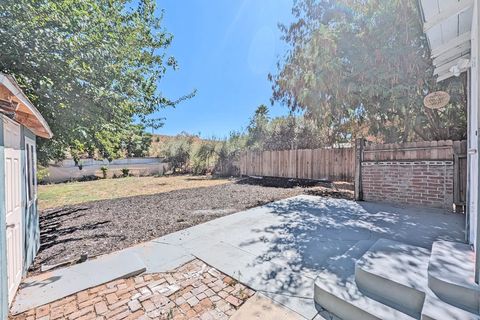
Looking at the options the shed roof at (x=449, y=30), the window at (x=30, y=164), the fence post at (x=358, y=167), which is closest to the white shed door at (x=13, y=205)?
the window at (x=30, y=164)

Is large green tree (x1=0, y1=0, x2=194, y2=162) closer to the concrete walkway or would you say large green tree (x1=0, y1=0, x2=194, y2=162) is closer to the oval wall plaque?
the concrete walkway

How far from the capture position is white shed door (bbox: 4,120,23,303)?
6.57 ft

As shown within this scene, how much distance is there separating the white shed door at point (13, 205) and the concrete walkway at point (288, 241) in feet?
0.93

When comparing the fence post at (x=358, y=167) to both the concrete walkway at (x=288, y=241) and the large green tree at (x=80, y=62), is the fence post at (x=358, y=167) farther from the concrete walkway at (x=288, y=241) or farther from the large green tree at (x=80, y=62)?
the large green tree at (x=80, y=62)

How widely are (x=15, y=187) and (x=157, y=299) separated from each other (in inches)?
76.2

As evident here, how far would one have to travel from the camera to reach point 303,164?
9906 millimetres

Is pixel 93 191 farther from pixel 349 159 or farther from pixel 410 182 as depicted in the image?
pixel 410 182

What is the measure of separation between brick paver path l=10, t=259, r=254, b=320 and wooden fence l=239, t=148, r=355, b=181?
24.3 feet

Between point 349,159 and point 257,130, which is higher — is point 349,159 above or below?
below

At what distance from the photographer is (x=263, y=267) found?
2.54 metres

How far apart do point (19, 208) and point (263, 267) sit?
2884mm

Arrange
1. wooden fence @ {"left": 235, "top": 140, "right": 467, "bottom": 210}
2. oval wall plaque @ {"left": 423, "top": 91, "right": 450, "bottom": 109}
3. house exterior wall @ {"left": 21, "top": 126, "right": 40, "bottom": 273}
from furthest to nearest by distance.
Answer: wooden fence @ {"left": 235, "top": 140, "right": 467, "bottom": 210} < oval wall plaque @ {"left": 423, "top": 91, "right": 450, "bottom": 109} < house exterior wall @ {"left": 21, "top": 126, "right": 40, "bottom": 273}

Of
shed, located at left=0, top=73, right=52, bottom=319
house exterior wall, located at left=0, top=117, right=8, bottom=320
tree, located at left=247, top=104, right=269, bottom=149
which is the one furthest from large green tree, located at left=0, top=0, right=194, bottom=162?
tree, located at left=247, top=104, right=269, bottom=149

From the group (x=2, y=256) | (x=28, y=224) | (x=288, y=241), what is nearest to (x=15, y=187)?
(x=28, y=224)
